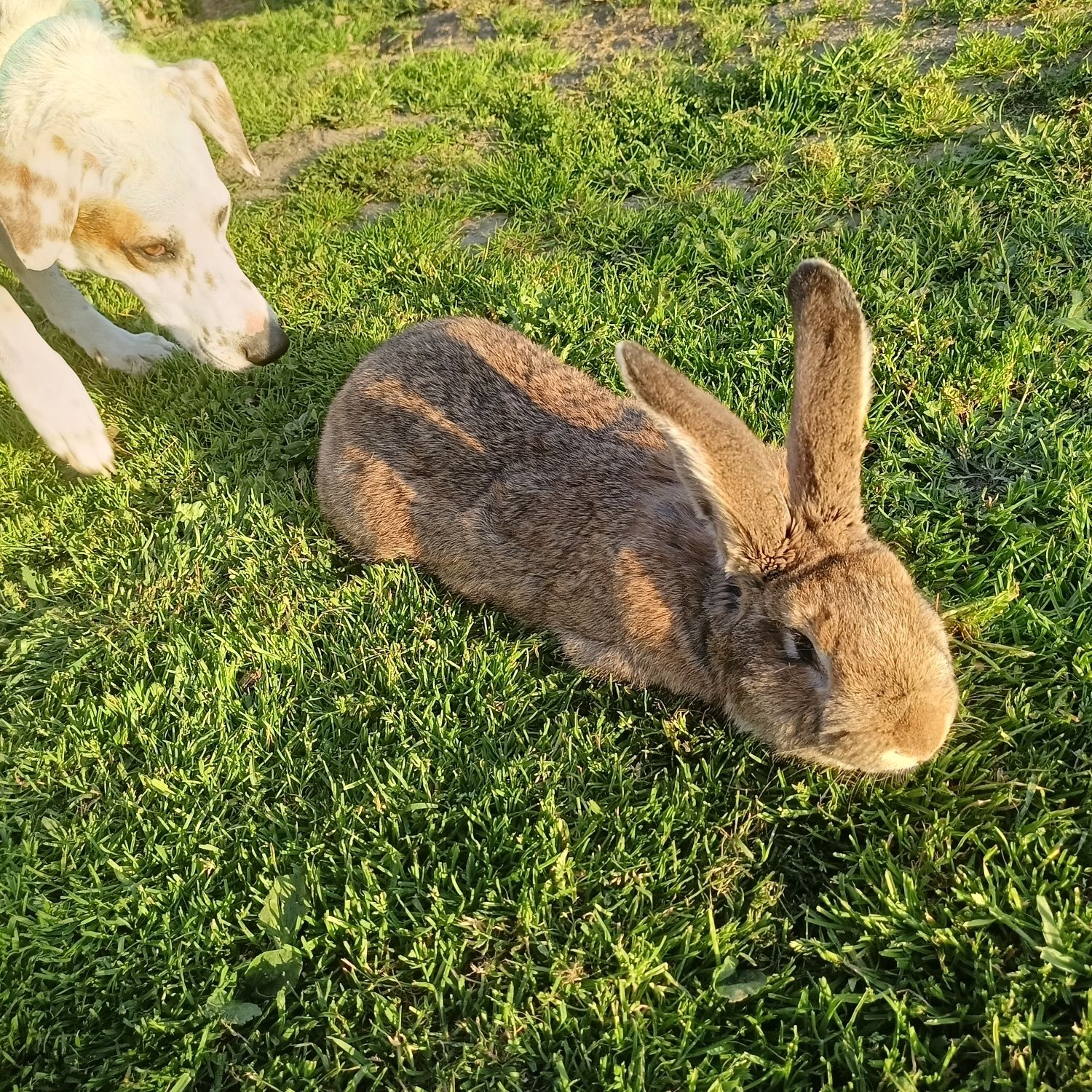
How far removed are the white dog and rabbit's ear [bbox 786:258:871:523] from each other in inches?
110

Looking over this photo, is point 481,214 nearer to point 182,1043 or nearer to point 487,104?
point 487,104

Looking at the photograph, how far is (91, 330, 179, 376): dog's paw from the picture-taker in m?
5.18

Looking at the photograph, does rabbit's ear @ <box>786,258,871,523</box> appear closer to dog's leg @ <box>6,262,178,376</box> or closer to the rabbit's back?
the rabbit's back

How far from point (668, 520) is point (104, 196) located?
2.99m

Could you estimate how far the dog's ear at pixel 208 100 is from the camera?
4.29 meters

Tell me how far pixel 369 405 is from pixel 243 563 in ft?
3.20

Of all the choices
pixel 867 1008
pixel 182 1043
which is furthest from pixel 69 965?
pixel 867 1008

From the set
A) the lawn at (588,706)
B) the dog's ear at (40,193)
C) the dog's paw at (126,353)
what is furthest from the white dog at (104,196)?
the dog's paw at (126,353)

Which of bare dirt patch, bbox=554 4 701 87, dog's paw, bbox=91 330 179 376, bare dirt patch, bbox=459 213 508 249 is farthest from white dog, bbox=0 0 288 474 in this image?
bare dirt patch, bbox=554 4 701 87

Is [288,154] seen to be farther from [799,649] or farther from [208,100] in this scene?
[799,649]

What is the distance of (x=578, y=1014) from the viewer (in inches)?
95.0

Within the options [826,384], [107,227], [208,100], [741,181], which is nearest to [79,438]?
[107,227]

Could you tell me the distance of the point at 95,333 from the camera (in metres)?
5.14

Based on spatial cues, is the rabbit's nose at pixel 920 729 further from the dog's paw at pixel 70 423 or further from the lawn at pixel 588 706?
the dog's paw at pixel 70 423
